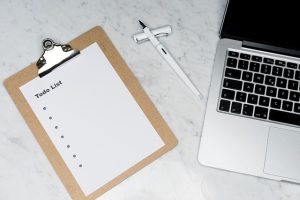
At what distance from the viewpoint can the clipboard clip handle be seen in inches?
33.7

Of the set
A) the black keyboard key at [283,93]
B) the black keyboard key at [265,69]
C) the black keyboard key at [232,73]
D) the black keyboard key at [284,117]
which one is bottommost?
the black keyboard key at [284,117]

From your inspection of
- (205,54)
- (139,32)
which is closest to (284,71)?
(205,54)

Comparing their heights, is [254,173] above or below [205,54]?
below

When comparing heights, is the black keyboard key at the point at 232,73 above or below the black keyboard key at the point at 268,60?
above

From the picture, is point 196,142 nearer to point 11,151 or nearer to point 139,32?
point 139,32

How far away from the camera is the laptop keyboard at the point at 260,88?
81 cm

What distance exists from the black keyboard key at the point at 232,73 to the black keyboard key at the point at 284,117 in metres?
0.09

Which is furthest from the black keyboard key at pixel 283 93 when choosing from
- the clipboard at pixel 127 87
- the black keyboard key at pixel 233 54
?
the clipboard at pixel 127 87

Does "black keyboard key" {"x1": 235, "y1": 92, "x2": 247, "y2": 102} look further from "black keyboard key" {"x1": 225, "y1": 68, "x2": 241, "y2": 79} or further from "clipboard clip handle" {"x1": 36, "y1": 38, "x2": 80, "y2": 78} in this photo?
"clipboard clip handle" {"x1": 36, "y1": 38, "x2": 80, "y2": 78}

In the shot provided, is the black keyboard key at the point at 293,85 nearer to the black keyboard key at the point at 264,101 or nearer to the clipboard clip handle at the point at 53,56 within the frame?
the black keyboard key at the point at 264,101

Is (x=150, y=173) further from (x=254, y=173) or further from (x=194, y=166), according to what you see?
(x=254, y=173)

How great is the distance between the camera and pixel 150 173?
820mm

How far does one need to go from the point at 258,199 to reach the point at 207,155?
0.41ft

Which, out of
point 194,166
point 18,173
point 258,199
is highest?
point 18,173
